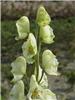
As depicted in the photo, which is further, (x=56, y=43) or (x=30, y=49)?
(x=56, y=43)

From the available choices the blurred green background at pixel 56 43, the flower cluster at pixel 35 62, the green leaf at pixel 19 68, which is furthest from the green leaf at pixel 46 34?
the blurred green background at pixel 56 43

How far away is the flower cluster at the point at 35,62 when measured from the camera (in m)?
2.44

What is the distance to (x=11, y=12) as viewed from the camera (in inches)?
460

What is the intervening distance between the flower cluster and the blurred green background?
368 cm

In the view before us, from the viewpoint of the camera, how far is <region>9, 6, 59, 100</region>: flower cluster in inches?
96.1

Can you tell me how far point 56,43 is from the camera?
10.0m

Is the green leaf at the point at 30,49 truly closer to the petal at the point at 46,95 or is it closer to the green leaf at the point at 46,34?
the green leaf at the point at 46,34

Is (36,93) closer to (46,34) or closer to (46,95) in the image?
(46,95)

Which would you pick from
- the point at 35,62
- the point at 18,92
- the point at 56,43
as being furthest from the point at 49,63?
the point at 56,43

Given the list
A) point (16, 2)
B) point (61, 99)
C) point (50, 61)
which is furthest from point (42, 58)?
point (16, 2)

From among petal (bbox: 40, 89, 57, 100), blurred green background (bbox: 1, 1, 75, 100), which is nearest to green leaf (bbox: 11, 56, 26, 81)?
petal (bbox: 40, 89, 57, 100)

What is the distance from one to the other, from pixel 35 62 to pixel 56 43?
7531 mm

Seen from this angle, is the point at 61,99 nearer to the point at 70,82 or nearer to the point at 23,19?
the point at 70,82

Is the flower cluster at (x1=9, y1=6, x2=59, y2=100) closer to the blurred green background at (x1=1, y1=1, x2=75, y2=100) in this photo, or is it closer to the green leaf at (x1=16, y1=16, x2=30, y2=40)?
the green leaf at (x1=16, y1=16, x2=30, y2=40)
